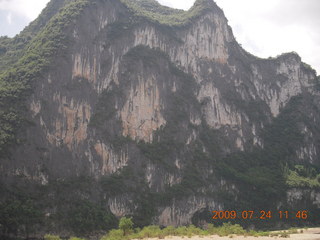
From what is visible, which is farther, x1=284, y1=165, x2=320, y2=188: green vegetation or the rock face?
x1=284, y1=165, x2=320, y2=188: green vegetation

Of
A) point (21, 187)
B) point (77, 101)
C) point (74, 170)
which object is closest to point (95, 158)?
point (74, 170)

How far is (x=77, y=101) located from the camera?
51250 mm

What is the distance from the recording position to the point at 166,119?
5903cm

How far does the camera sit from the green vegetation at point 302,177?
6053 cm

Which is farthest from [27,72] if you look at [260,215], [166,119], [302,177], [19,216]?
[302,177]

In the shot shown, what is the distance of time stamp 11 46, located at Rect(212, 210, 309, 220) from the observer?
5425 cm

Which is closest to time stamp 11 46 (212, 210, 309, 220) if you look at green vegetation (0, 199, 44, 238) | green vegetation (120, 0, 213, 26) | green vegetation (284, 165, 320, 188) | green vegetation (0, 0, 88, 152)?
green vegetation (284, 165, 320, 188)

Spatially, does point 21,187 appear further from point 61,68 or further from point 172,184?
point 172,184

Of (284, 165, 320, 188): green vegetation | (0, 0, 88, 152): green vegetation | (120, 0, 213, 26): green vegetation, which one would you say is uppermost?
(120, 0, 213, 26): green vegetation

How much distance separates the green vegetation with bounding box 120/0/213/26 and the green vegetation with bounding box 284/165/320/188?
2734 centimetres

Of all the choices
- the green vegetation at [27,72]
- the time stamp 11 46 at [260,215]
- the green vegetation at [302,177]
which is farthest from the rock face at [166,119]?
the time stamp 11 46 at [260,215]

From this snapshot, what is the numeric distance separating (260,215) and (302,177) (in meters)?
11.6

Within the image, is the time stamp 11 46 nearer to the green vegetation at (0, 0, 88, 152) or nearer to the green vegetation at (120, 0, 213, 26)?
the green vegetation at (0, 0, 88, 152)

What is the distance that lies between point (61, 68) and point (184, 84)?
19.1 meters
